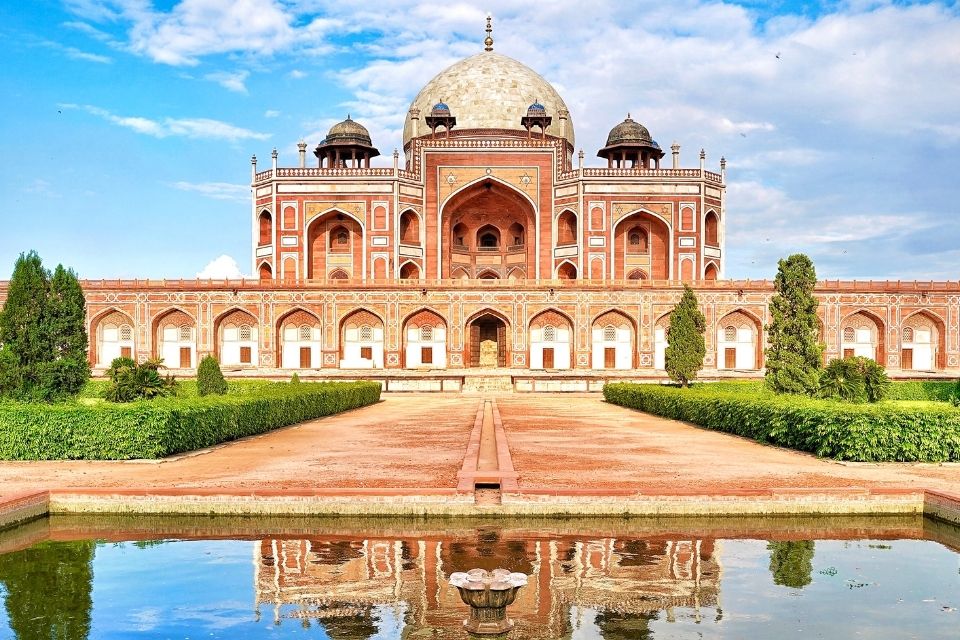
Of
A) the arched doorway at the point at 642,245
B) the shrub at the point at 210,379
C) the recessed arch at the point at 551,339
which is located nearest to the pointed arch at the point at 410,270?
the recessed arch at the point at 551,339

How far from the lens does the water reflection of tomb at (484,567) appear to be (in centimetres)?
470

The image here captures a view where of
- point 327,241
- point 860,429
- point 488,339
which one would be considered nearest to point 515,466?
point 860,429

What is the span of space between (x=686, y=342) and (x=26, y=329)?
13815 mm

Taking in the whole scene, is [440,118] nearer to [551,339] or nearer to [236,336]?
[551,339]

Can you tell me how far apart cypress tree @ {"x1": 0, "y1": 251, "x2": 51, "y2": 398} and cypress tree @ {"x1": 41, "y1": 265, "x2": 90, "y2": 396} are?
10 cm

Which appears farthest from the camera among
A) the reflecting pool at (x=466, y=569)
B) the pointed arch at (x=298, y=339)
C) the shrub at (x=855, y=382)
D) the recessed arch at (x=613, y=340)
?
the pointed arch at (x=298, y=339)

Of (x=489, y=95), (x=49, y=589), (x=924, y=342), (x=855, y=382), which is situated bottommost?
(x=49, y=589)

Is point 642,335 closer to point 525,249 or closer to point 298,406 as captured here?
point 525,249

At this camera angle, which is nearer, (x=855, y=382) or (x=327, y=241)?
(x=855, y=382)

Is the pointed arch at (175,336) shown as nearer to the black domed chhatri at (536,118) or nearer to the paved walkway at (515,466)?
the black domed chhatri at (536,118)

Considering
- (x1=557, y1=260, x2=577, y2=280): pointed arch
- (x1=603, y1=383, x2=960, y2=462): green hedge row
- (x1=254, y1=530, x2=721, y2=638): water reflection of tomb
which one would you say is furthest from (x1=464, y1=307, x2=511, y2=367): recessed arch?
(x1=254, y1=530, x2=721, y2=638): water reflection of tomb

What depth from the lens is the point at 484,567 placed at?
5652 mm

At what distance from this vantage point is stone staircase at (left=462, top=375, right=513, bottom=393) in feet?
86.9

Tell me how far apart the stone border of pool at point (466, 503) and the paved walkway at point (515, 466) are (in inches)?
6.5
